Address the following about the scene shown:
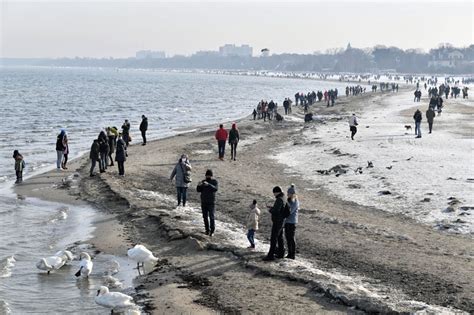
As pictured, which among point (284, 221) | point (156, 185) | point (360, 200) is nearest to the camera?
point (284, 221)

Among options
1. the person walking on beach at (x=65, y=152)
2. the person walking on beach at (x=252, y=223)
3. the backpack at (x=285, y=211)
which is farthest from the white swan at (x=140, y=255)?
the person walking on beach at (x=65, y=152)

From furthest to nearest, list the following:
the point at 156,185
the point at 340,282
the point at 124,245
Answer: the point at 156,185
the point at 124,245
the point at 340,282

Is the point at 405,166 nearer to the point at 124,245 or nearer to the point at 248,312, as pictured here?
the point at 124,245

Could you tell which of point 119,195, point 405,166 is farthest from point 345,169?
point 119,195

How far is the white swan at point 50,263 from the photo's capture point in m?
11.7

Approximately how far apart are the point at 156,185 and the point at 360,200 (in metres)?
6.57

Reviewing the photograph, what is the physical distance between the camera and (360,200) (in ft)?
58.6

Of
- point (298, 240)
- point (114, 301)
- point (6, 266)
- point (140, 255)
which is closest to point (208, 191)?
point (298, 240)

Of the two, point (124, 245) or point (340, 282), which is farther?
point (124, 245)

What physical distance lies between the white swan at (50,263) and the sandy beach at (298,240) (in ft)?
4.93

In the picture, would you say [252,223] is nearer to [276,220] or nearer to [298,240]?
[276,220]

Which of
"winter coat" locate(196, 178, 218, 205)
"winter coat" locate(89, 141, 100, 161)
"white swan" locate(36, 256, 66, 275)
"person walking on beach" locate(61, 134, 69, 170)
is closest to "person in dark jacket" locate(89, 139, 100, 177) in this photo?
"winter coat" locate(89, 141, 100, 161)

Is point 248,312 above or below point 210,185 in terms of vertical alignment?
below

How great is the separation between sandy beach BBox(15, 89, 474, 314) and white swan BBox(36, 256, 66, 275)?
1.50 m
